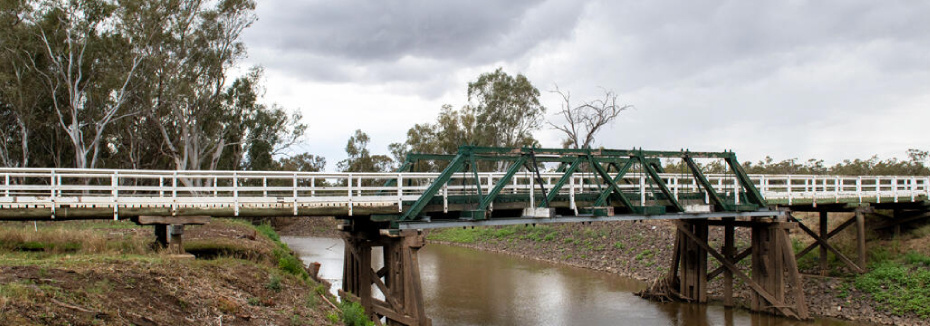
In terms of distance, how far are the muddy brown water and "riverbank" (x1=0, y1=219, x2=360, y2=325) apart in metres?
7.46

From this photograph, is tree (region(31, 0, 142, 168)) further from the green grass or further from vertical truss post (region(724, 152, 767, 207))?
the green grass

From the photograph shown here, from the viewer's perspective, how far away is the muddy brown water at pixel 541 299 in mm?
22125

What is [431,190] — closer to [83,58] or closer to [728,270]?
[728,270]

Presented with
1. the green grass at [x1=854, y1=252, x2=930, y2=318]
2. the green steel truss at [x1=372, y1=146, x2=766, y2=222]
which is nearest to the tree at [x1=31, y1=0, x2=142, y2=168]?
the green steel truss at [x1=372, y1=146, x2=766, y2=222]

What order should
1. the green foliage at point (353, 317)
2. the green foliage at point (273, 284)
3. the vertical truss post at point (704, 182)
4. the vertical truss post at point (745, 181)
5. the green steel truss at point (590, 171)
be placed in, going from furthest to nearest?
the vertical truss post at point (745, 181) < the vertical truss post at point (704, 182) < the green steel truss at point (590, 171) < the green foliage at point (353, 317) < the green foliage at point (273, 284)

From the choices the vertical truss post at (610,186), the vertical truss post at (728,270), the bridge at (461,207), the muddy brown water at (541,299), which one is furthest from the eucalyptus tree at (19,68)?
the vertical truss post at (728,270)

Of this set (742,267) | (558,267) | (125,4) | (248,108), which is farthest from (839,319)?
(248,108)

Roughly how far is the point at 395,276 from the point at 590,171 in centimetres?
735

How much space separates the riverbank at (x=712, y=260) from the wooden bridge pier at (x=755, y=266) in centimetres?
138

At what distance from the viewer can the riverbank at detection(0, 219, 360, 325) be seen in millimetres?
9867

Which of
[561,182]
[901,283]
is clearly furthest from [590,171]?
[901,283]

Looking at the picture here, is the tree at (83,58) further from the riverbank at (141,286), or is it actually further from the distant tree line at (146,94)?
the riverbank at (141,286)

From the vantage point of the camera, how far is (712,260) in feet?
98.6

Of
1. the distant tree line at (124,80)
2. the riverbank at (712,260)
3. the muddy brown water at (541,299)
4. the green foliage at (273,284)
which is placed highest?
the distant tree line at (124,80)
